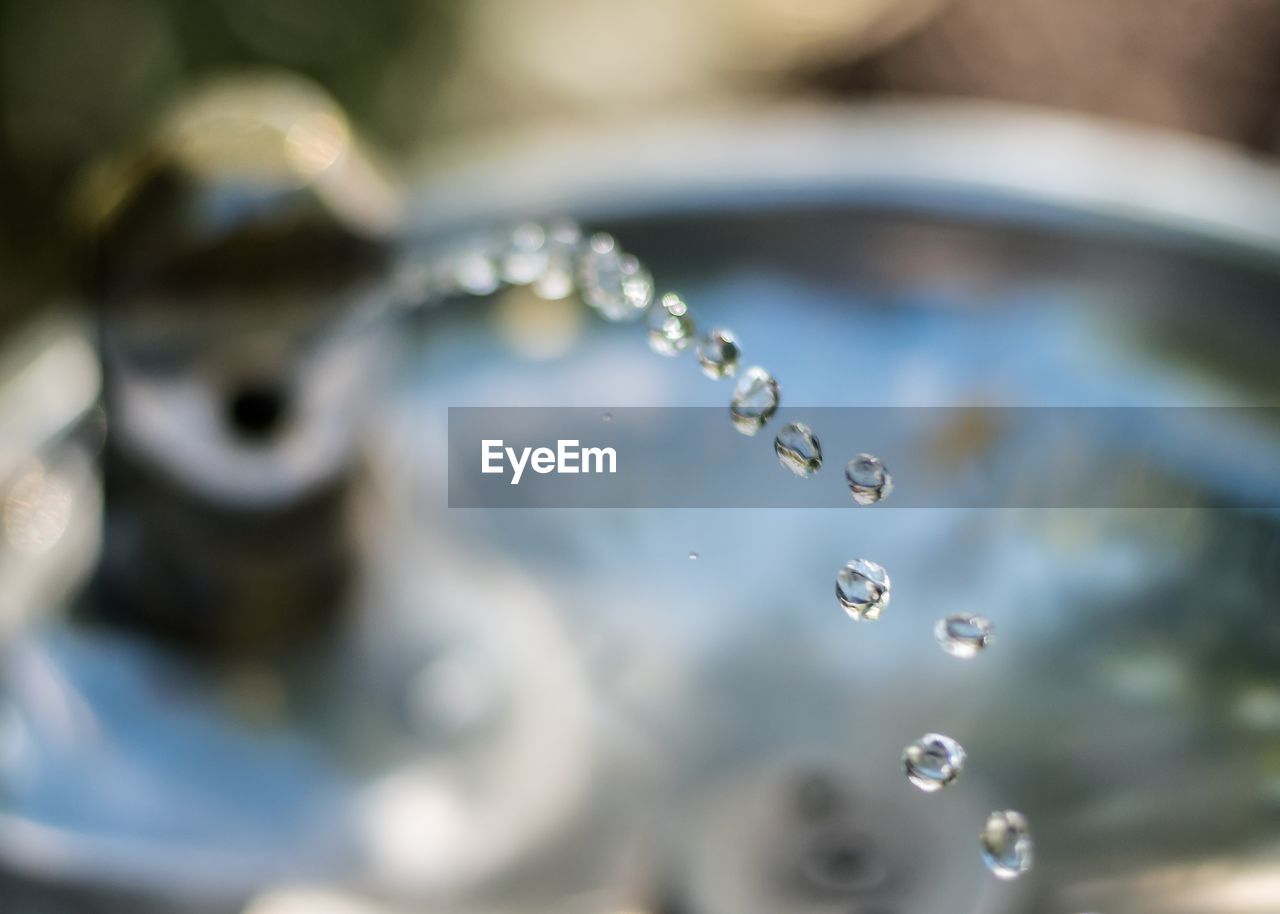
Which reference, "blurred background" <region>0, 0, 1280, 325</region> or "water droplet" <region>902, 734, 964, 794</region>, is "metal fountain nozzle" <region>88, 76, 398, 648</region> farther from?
"blurred background" <region>0, 0, 1280, 325</region>

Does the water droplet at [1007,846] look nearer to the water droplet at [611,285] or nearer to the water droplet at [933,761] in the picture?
the water droplet at [933,761]

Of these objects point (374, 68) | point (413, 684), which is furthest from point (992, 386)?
point (374, 68)

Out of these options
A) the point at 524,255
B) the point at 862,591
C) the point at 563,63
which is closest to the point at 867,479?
the point at 862,591

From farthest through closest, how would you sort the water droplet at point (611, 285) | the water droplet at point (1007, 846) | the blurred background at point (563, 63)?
the blurred background at point (563, 63), the water droplet at point (611, 285), the water droplet at point (1007, 846)

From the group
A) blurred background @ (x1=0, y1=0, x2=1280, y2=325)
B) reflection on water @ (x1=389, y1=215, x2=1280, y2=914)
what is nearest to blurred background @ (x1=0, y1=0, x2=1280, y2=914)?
reflection on water @ (x1=389, y1=215, x2=1280, y2=914)

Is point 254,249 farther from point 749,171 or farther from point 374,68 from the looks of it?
point 374,68

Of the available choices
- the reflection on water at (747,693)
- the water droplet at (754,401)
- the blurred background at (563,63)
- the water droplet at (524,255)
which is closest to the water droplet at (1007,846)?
the reflection on water at (747,693)

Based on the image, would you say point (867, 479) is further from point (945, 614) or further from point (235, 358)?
point (235, 358)
